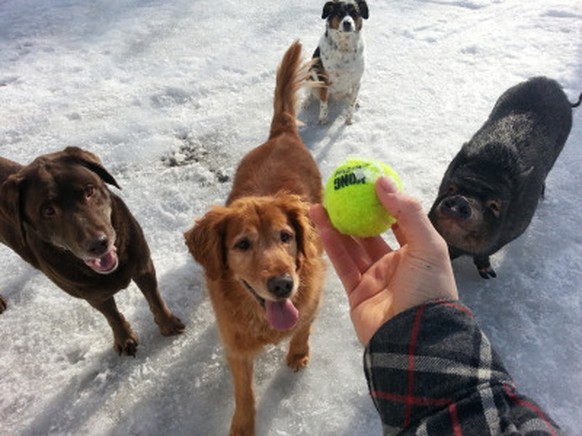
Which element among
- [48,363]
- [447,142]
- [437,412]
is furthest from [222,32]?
[437,412]

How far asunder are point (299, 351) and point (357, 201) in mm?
1423

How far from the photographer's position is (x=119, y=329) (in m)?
3.05

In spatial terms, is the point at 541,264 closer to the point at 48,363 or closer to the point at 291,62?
the point at 291,62

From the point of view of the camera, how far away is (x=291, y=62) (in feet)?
13.1

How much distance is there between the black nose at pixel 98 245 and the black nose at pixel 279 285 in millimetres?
1081

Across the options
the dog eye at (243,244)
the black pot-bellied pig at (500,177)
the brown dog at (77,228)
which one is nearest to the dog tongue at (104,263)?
the brown dog at (77,228)

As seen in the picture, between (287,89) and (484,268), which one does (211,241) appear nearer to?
(287,89)

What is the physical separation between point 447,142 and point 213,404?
3.87 m

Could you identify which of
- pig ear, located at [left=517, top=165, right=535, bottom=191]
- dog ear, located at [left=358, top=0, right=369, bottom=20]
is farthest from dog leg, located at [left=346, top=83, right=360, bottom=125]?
pig ear, located at [left=517, top=165, right=535, bottom=191]

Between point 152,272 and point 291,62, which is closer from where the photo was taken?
point 152,272

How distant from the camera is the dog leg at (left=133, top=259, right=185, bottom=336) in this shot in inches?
119

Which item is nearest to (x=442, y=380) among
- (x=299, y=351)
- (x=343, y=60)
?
(x=299, y=351)

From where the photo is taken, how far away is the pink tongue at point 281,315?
2445mm

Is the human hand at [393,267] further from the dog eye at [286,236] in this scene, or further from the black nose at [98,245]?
the black nose at [98,245]
